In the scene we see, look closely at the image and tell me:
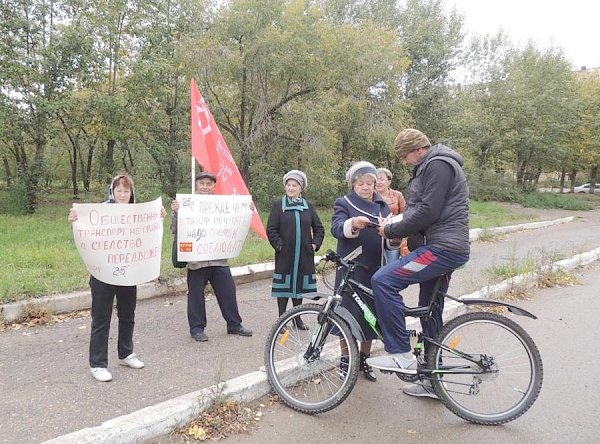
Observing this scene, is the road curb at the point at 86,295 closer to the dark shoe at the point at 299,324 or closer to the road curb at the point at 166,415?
the road curb at the point at 166,415

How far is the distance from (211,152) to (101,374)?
321 cm

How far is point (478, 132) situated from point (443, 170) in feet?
89.8

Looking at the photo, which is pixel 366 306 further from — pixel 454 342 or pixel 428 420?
pixel 428 420

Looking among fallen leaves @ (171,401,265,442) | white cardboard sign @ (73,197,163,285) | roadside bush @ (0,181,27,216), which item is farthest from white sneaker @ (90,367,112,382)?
roadside bush @ (0,181,27,216)

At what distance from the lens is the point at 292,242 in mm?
5141

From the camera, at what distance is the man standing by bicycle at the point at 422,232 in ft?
11.1

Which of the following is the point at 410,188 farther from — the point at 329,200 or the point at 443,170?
the point at 329,200

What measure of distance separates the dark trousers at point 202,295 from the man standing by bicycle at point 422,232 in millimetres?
2107

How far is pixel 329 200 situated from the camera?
20125 mm

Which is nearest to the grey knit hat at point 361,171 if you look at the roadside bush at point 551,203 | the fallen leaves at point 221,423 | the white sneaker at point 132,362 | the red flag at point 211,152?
the red flag at point 211,152

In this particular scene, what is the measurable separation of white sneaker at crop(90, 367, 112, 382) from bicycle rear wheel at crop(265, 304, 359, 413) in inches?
54.1

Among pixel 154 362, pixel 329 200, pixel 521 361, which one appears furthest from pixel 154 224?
pixel 329 200

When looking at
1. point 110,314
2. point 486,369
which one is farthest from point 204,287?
point 486,369

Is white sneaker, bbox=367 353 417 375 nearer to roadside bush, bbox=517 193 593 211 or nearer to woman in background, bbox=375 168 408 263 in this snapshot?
woman in background, bbox=375 168 408 263
